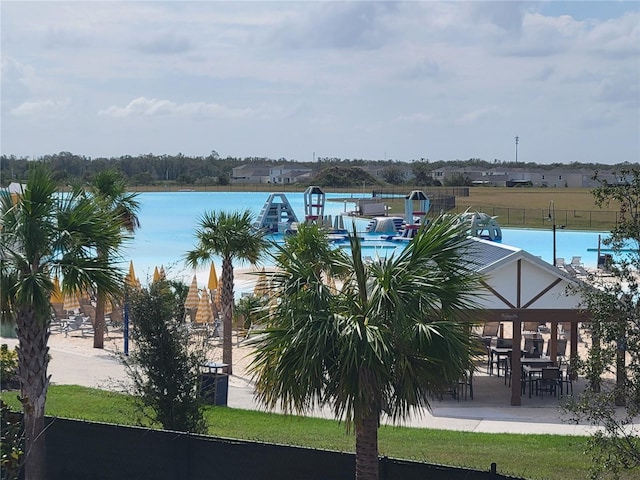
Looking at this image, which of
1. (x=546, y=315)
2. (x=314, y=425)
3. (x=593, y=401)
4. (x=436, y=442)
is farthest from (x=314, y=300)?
(x=546, y=315)

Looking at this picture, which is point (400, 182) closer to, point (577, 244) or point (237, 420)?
point (577, 244)

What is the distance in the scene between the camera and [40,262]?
9867 mm

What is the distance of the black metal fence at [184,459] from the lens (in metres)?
9.42

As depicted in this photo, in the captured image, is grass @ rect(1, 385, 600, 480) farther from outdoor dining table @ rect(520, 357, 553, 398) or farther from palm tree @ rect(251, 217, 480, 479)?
outdoor dining table @ rect(520, 357, 553, 398)

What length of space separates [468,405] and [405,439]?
376cm

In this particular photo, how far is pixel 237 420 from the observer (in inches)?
571

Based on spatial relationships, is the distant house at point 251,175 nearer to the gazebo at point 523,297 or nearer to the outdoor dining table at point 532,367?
the outdoor dining table at point 532,367

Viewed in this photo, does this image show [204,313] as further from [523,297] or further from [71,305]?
[523,297]

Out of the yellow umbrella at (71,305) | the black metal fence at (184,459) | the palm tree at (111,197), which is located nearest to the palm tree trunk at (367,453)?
the black metal fence at (184,459)

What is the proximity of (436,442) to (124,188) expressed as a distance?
12558mm

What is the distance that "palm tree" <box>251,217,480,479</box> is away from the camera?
27.2 feet

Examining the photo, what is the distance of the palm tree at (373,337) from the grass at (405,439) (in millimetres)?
1920

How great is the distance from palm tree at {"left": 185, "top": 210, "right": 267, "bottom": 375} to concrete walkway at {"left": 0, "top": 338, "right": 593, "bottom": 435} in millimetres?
1343

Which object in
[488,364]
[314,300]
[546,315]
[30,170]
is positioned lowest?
[488,364]
